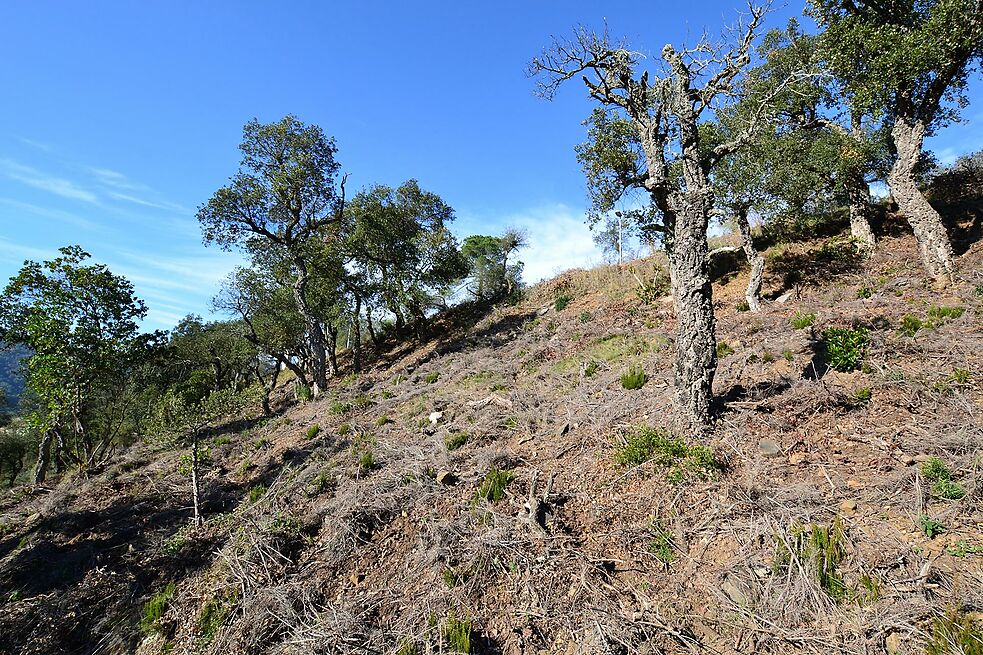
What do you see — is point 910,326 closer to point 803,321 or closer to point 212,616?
point 803,321

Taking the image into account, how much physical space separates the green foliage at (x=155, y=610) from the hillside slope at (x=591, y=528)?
4 cm

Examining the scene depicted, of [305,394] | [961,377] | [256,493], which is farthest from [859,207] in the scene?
[305,394]

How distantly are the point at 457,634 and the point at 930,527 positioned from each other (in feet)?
16.2

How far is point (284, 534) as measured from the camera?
20.4ft

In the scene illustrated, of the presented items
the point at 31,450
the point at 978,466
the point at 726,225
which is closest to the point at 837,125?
the point at 726,225

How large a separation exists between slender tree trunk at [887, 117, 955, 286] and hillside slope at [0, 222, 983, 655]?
737 millimetres

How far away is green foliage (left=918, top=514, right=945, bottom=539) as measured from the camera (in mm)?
3939

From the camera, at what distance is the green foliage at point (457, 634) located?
402 centimetres

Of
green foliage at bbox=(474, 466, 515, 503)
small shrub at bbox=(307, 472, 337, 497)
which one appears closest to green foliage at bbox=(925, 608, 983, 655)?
green foliage at bbox=(474, 466, 515, 503)

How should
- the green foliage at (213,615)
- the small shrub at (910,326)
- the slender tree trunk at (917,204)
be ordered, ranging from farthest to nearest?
1. the slender tree trunk at (917,204)
2. the small shrub at (910,326)
3. the green foliage at (213,615)

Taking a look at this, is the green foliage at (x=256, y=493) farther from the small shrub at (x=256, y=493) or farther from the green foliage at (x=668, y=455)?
the green foliage at (x=668, y=455)

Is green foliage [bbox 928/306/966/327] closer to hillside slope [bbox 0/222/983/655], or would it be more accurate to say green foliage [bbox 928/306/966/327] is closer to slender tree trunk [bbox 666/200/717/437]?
hillside slope [bbox 0/222/983/655]

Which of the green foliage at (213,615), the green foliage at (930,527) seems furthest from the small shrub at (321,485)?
the green foliage at (930,527)

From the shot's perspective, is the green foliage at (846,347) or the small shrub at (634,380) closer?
the green foliage at (846,347)
